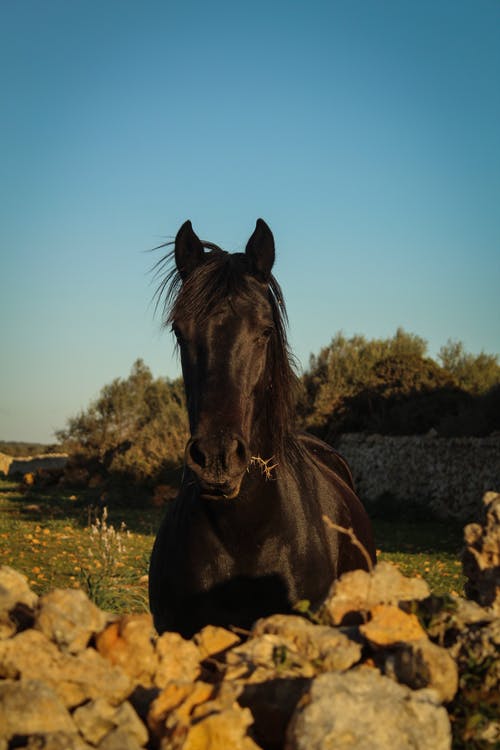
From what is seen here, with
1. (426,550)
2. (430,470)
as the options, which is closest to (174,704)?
(426,550)

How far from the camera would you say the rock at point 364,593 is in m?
2.12

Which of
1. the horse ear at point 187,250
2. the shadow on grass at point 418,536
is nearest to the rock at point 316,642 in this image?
the horse ear at point 187,250

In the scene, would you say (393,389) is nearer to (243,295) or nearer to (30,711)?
(243,295)

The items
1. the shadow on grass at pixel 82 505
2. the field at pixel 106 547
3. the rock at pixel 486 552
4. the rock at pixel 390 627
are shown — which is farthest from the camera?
the shadow on grass at pixel 82 505

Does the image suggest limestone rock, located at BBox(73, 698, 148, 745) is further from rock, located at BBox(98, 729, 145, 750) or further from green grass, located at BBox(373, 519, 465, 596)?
green grass, located at BBox(373, 519, 465, 596)

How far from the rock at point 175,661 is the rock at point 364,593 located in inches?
15.1

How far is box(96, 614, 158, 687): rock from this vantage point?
6.40 feet

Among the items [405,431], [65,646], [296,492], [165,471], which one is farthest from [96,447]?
[65,646]

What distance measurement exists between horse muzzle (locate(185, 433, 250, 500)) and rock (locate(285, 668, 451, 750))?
1499 millimetres

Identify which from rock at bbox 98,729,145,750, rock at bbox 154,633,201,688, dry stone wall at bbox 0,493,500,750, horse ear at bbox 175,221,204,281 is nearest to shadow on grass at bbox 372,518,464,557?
horse ear at bbox 175,221,204,281

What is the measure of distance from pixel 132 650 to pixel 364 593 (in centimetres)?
66

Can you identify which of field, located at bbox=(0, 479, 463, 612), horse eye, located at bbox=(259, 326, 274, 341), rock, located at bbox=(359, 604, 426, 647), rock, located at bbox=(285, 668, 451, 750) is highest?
horse eye, located at bbox=(259, 326, 274, 341)

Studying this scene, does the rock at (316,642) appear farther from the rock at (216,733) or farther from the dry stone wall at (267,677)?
the rock at (216,733)

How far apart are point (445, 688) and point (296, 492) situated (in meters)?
2.42
